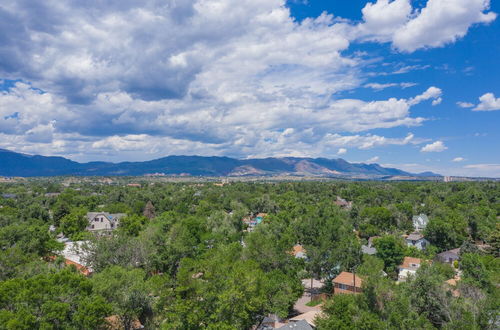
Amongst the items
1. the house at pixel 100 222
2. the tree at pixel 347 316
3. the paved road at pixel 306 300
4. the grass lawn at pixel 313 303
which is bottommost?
the paved road at pixel 306 300

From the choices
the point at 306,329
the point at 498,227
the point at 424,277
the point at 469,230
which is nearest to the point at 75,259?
the point at 306,329

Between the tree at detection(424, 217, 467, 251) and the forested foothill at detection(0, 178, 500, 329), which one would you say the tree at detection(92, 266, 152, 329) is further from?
the tree at detection(424, 217, 467, 251)

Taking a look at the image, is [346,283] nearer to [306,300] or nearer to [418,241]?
[306,300]

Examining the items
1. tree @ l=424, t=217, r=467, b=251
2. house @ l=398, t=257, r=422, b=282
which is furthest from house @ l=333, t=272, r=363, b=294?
tree @ l=424, t=217, r=467, b=251

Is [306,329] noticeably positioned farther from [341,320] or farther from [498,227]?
[498,227]

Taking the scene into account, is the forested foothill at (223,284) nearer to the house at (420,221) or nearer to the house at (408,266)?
the house at (408,266)

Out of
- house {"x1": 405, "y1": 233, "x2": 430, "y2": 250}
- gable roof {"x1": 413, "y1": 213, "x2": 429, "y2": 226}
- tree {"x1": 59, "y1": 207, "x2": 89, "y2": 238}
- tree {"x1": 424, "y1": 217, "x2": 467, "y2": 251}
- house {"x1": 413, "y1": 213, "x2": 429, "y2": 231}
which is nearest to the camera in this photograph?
tree {"x1": 424, "y1": 217, "x2": 467, "y2": 251}

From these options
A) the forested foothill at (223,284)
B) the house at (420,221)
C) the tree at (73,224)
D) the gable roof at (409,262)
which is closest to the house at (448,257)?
the forested foothill at (223,284)

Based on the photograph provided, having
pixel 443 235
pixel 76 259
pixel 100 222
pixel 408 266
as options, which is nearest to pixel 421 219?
pixel 443 235
